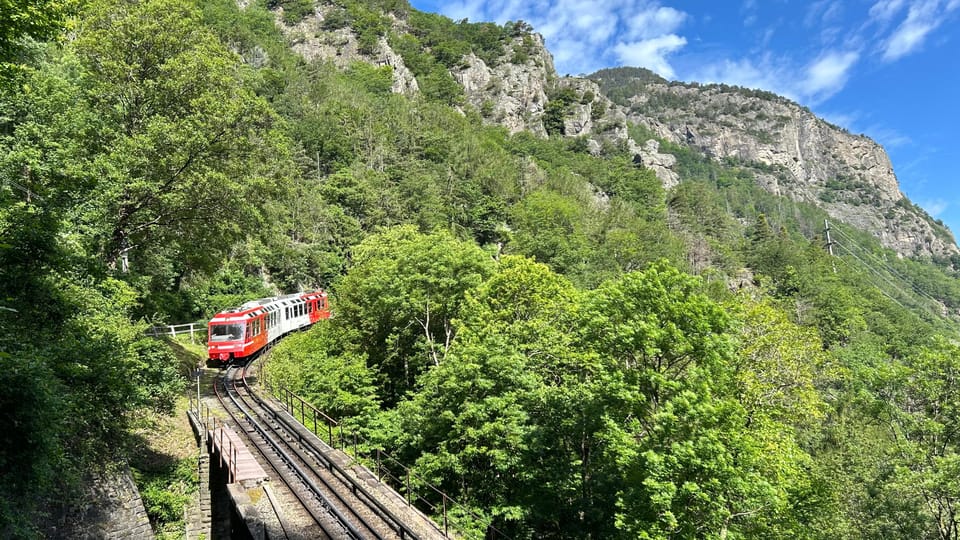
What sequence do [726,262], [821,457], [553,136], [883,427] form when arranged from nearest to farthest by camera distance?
[821,457] → [883,427] → [726,262] → [553,136]

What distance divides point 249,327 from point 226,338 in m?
1.23

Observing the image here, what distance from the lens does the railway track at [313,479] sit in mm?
11930

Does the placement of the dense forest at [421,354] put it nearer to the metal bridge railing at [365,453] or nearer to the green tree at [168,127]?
the green tree at [168,127]

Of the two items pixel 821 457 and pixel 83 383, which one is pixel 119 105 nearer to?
pixel 83 383

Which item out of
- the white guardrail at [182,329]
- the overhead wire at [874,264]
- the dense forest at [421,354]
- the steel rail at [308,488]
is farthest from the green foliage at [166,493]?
the overhead wire at [874,264]

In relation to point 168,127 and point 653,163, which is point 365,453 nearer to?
point 168,127

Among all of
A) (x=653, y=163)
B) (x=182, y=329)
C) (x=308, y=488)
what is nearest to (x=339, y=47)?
(x=653, y=163)

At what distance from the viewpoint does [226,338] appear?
26.3 metres

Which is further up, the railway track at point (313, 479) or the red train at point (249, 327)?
the red train at point (249, 327)

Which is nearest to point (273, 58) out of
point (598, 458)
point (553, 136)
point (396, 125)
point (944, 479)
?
point (396, 125)

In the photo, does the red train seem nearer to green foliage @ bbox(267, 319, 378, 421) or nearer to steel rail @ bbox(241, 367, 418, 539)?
green foliage @ bbox(267, 319, 378, 421)

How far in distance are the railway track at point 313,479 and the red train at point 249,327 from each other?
17.8 ft

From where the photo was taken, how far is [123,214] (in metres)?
18.3

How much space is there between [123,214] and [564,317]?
56.0 feet
